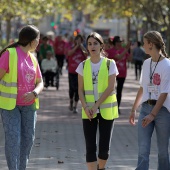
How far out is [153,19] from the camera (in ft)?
181

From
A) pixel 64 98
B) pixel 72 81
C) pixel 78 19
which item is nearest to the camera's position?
pixel 72 81

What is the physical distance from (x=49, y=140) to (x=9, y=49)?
17.4 ft

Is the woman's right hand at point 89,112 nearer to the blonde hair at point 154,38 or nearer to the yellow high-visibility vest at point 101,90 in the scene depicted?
the yellow high-visibility vest at point 101,90

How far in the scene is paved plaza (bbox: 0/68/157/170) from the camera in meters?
11.1

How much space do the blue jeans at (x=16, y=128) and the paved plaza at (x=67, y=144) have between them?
2.00m

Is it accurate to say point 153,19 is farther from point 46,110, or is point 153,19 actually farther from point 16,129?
point 16,129

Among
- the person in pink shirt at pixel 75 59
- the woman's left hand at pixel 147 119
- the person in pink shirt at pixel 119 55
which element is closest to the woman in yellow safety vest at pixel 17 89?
the woman's left hand at pixel 147 119

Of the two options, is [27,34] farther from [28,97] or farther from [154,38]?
[154,38]

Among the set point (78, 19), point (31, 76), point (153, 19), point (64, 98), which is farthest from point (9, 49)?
point (78, 19)

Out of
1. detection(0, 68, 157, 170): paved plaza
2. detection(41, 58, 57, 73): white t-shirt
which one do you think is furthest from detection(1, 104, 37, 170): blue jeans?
detection(41, 58, 57, 73): white t-shirt

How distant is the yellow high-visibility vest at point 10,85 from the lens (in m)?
8.50

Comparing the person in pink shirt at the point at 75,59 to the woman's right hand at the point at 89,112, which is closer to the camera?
the woman's right hand at the point at 89,112

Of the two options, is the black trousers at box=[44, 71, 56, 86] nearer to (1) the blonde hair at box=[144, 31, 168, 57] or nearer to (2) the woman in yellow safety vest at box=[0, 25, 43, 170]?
(2) the woman in yellow safety vest at box=[0, 25, 43, 170]

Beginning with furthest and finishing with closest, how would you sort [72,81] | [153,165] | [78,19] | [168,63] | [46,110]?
[78,19] → [46,110] → [72,81] → [153,165] → [168,63]
